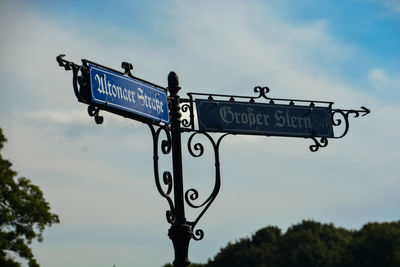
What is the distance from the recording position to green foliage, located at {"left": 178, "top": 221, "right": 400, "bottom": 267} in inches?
2515

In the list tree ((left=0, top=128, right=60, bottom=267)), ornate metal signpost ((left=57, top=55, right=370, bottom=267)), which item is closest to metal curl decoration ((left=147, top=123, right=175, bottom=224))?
ornate metal signpost ((left=57, top=55, right=370, bottom=267))

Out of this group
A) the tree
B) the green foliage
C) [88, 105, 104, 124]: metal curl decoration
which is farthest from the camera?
the green foliage

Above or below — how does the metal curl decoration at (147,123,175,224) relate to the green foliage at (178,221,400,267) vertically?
below

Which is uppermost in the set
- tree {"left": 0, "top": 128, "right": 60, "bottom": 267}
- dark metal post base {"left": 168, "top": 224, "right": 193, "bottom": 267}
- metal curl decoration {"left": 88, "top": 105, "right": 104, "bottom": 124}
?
tree {"left": 0, "top": 128, "right": 60, "bottom": 267}

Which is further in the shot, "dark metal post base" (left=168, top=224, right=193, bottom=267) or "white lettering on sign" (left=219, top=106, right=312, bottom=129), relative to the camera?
"white lettering on sign" (left=219, top=106, right=312, bottom=129)

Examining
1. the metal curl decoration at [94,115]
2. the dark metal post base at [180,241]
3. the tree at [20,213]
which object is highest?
the tree at [20,213]

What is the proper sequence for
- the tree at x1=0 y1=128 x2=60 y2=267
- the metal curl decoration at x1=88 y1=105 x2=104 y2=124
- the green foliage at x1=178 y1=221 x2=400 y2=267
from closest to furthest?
the metal curl decoration at x1=88 y1=105 x2=104 y2=124 → the tree at x1=0 y1=128 x2=60 y2=267 → the green foliage at x1=178 y1=221 x2=400 y2=267

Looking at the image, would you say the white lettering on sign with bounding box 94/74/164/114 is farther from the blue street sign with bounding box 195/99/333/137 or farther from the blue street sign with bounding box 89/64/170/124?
the blue street sign with bounding box 195/99/333/137

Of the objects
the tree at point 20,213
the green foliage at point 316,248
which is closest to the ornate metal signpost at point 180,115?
the tree at point 20,213

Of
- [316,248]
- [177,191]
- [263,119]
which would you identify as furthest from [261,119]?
[316,248]

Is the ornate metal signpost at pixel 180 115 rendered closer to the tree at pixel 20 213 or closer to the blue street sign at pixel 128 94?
the blue street sign at pixel 128 94

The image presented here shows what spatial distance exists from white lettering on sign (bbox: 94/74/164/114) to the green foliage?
55.1m

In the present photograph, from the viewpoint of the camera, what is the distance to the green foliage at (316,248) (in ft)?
210

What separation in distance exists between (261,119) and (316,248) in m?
64.9
